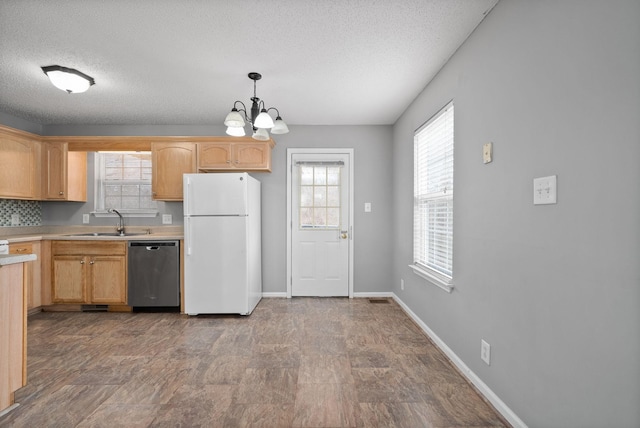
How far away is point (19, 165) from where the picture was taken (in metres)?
3.74

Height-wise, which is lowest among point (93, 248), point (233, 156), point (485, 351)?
point (485, 351)

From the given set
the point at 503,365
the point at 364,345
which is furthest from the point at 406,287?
the point at 503,365

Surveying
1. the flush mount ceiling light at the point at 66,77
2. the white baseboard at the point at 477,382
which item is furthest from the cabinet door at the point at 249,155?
the white baseboard at the point at 477,382

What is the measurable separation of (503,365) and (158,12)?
289cm

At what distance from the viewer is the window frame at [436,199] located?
255 centimetres

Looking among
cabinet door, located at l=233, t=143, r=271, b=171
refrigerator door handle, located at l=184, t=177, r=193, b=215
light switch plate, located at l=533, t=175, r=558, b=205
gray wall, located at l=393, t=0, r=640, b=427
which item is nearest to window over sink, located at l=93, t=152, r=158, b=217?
refrigerator door handle, located at l=184, t=177, r=193, b=215

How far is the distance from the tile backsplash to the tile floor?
1386 millimetres

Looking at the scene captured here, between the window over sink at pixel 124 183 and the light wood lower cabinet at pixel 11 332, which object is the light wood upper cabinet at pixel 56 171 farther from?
the light wood lower cabinet at pixel 11 332

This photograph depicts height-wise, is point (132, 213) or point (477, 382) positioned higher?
point (132, 213)

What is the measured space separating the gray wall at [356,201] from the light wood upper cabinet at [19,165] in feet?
1.62

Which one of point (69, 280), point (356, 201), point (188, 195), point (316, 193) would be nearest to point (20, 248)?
point (69, 280)

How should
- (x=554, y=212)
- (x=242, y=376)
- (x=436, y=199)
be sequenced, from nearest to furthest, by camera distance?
(x=554, y=212)
(x=242, y=376)
(x=436, y=199)

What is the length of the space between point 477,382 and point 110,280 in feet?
12.6

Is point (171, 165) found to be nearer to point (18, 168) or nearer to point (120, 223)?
point (120, 223)
